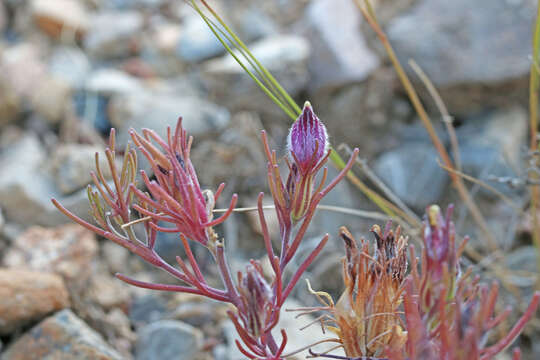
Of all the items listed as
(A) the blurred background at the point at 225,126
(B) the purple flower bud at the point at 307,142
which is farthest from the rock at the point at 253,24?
(B) the purple flower bud at the point at 307,142

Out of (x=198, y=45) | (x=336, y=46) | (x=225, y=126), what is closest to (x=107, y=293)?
(x=225, y=126)

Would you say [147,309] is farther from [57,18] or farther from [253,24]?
[57,18]

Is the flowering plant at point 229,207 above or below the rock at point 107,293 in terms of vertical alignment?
above

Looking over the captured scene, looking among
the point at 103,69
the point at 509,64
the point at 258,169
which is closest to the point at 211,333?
the point at 258,169

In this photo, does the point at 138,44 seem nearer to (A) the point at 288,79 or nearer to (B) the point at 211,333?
(A) the point at 288,79

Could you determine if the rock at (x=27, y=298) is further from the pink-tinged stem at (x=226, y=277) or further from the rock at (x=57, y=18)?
the rock at (x=57, y=18)

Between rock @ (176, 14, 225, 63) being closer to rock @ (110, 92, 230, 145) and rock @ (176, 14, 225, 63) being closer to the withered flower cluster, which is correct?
rock @ (110, 92, 230, 145)

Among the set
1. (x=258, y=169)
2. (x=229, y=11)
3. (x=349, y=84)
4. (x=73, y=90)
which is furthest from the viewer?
(x=229, y=11)
